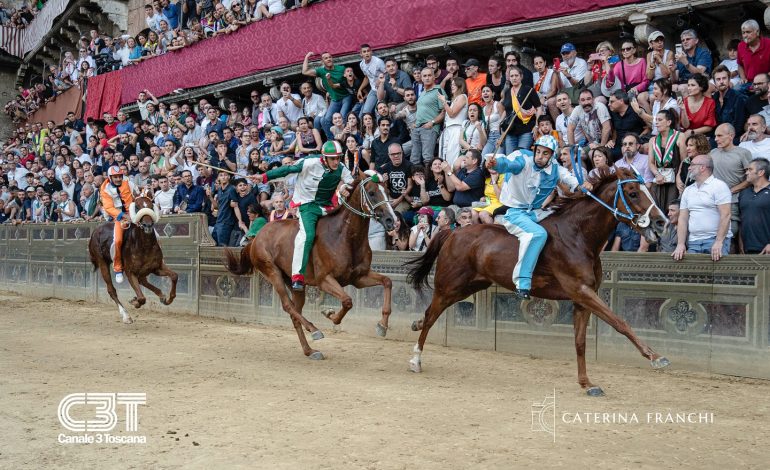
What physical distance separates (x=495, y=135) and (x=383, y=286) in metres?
3.83

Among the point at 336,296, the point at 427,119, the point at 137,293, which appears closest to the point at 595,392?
the point at 336,296

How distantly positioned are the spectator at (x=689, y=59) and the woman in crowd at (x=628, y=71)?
459 mm

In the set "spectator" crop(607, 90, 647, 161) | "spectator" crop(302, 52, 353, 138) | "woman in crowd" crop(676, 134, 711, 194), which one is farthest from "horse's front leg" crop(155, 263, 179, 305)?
"woman in crowd" crop(676, 134, 711, 194)

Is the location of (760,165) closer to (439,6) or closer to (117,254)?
(439,6)

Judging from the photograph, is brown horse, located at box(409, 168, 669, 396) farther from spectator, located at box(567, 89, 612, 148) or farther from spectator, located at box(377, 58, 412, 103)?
spectator, located at box(377, 58, 412, 103)

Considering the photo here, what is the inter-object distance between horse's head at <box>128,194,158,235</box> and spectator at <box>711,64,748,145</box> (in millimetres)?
8641

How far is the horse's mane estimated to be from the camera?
25.0 ft

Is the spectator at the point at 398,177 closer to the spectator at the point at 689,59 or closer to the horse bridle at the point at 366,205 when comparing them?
the horse bridle at the point at 366,205

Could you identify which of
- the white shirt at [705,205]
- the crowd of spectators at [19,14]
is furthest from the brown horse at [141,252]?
the crowd of spectators at [19,14]

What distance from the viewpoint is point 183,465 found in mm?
4859

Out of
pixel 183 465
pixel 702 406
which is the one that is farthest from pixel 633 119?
pixel 183 465

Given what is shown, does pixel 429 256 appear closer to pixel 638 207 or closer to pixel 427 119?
pixel 638 207

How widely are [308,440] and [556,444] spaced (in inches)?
68.7

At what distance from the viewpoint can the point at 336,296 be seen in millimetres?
8961
